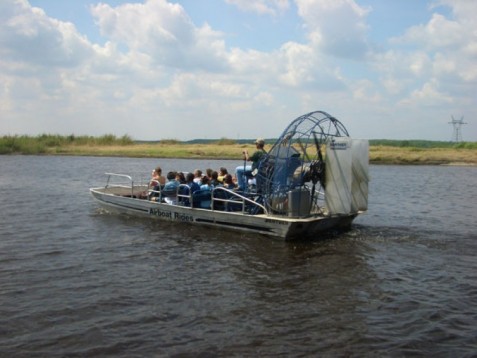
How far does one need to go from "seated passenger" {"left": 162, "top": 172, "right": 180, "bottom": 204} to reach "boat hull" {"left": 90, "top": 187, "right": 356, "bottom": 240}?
0.41 metres

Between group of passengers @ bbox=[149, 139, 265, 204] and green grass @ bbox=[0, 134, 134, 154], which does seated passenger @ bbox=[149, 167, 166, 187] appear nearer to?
group of passengers @ bbox=[149, 139, 265, 204]

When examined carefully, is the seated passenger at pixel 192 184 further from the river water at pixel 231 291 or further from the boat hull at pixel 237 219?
the river water at pixel 231 291

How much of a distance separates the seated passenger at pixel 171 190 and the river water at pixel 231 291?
99 cm

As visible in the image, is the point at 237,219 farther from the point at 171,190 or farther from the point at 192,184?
the point at 171,190

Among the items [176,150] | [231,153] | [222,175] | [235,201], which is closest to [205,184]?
[222,175]

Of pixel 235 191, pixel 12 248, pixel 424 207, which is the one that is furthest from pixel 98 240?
pixel 424 207

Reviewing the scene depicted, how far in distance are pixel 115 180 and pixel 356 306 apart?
29.4 metres

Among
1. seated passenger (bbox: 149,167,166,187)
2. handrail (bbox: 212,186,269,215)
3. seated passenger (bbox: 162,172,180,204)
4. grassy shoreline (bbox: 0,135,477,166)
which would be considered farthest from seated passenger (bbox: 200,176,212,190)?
grassy shoreline (bbox: 0,135,477,166)

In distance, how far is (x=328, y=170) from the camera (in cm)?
1417

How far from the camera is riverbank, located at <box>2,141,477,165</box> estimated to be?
193 feet

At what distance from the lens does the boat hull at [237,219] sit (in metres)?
13.9

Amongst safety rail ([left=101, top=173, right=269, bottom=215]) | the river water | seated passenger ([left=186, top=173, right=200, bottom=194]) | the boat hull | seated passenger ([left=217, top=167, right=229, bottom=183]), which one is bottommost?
the river water

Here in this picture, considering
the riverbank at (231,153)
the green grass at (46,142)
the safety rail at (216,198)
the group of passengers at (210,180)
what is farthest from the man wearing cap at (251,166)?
the green grass at (46,142)

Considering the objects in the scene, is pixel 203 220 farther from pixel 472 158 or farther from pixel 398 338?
pixel 472 158
